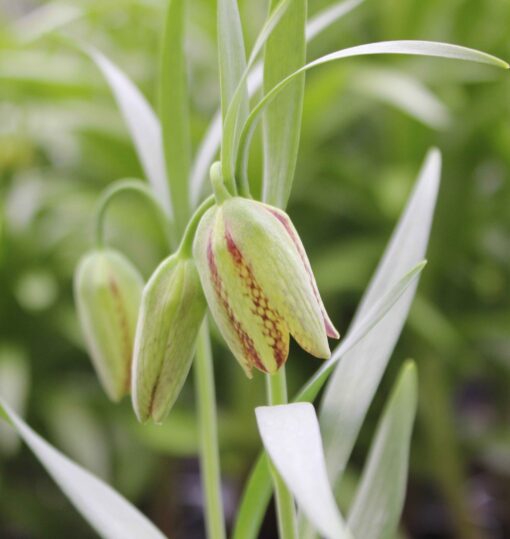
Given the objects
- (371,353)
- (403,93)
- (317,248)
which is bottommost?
(317,248)

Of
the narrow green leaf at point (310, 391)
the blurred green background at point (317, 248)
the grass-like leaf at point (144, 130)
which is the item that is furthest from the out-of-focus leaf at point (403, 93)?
the narrow green leaf at point (310, 391)

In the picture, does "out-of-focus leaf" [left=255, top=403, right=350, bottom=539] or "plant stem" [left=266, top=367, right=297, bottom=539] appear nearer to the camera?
"out-of-focus leaf" [left=255, top=403, right=350, bottom=539]

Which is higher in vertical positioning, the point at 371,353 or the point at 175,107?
the point at 175,107

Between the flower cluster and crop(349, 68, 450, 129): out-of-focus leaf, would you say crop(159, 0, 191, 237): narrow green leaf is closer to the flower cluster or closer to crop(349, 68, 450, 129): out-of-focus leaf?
the flower cluster

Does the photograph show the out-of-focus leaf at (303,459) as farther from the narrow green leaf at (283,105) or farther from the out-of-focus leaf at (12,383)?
the out-of-focus leaf at (12,383)

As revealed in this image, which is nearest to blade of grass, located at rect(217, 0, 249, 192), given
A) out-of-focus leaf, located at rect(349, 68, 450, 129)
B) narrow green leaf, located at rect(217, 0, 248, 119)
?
narrow green leaf, located at rect(217, 0, 248, 119)

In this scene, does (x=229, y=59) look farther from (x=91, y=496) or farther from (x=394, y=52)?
(x=91, y=496)

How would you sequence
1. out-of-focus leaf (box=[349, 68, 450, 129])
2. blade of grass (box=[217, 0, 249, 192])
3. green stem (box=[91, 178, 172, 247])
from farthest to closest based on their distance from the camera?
out-of-focus leaf (box=[349, 68, 450, 129])
green stem (box=[91, 178, 172, 247])
blade of grass (box=[217, 0, 249, 192])

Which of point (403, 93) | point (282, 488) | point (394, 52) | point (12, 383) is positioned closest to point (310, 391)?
point (282, 488)

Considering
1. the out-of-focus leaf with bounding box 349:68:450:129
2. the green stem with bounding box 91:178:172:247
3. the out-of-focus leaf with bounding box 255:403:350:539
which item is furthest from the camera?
the out-of-focus leaf with bounding box 349:68:450:129
